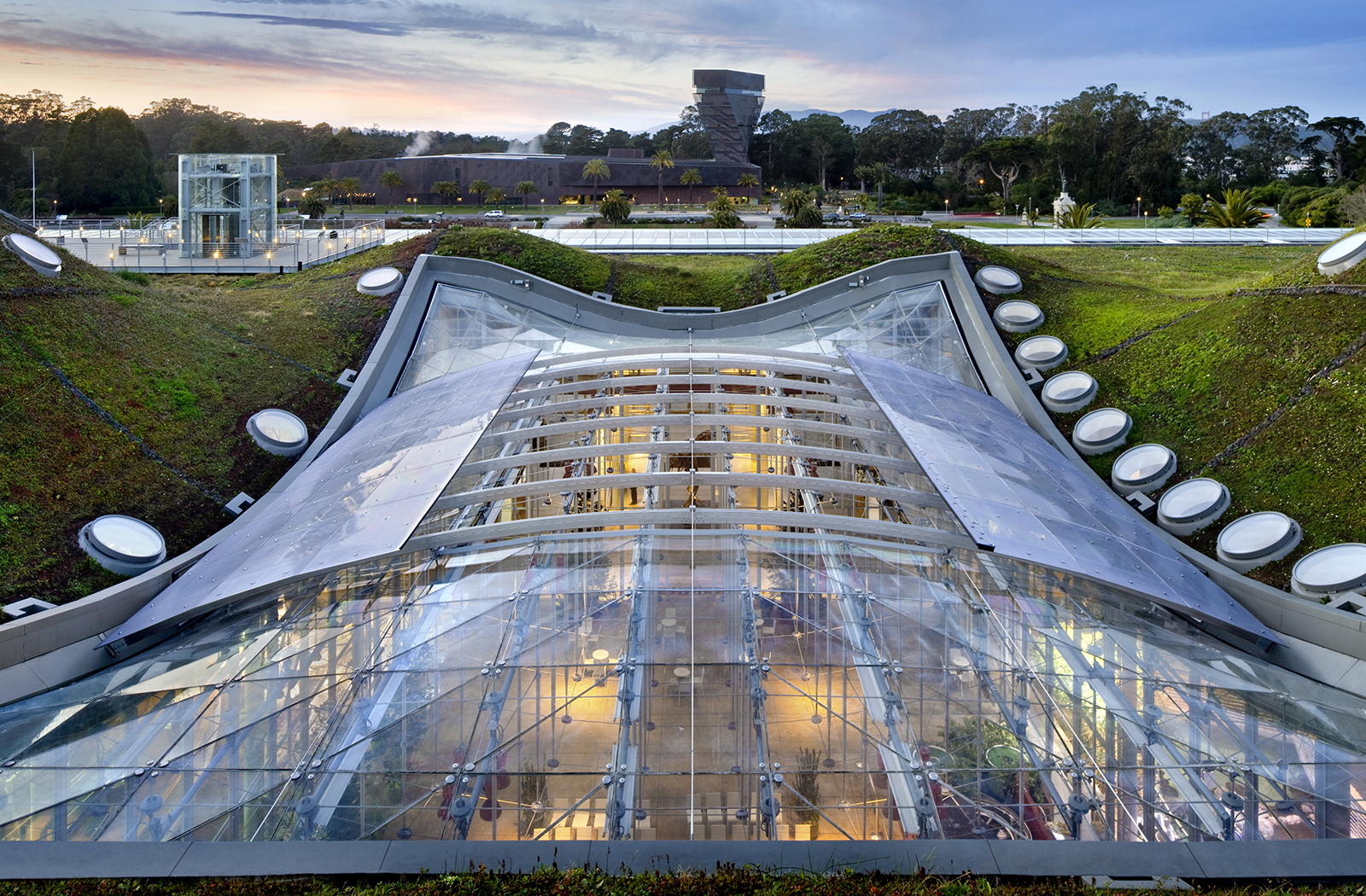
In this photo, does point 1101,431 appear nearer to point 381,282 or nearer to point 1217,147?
point 381,282

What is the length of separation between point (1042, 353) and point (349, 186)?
225 ft

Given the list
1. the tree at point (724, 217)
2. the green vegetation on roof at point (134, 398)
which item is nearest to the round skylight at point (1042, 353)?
the green vegetation on roof at point (134, 398)

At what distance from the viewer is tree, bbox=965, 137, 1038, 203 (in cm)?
7750

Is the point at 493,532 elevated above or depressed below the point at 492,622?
above

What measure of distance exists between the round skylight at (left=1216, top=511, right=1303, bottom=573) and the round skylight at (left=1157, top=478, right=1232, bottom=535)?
54 centimetres

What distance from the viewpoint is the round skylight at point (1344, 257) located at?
21016 millimetres

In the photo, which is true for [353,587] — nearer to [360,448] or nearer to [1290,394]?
[360,448]

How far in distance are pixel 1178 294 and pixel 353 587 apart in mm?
23314

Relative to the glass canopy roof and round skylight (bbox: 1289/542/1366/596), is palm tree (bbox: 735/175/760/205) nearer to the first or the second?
the glass canopy roof

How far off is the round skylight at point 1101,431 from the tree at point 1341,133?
237 feet

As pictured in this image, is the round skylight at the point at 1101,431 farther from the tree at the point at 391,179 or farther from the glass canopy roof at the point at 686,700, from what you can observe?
the tree at the point at 391,179

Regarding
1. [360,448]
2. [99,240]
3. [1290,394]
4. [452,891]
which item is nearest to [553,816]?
[452,891]

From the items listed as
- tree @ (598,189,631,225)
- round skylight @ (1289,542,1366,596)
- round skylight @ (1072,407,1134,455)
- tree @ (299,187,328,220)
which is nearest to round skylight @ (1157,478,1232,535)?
round skylight @ (1289,542,1366,596)

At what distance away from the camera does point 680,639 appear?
38.0ft
